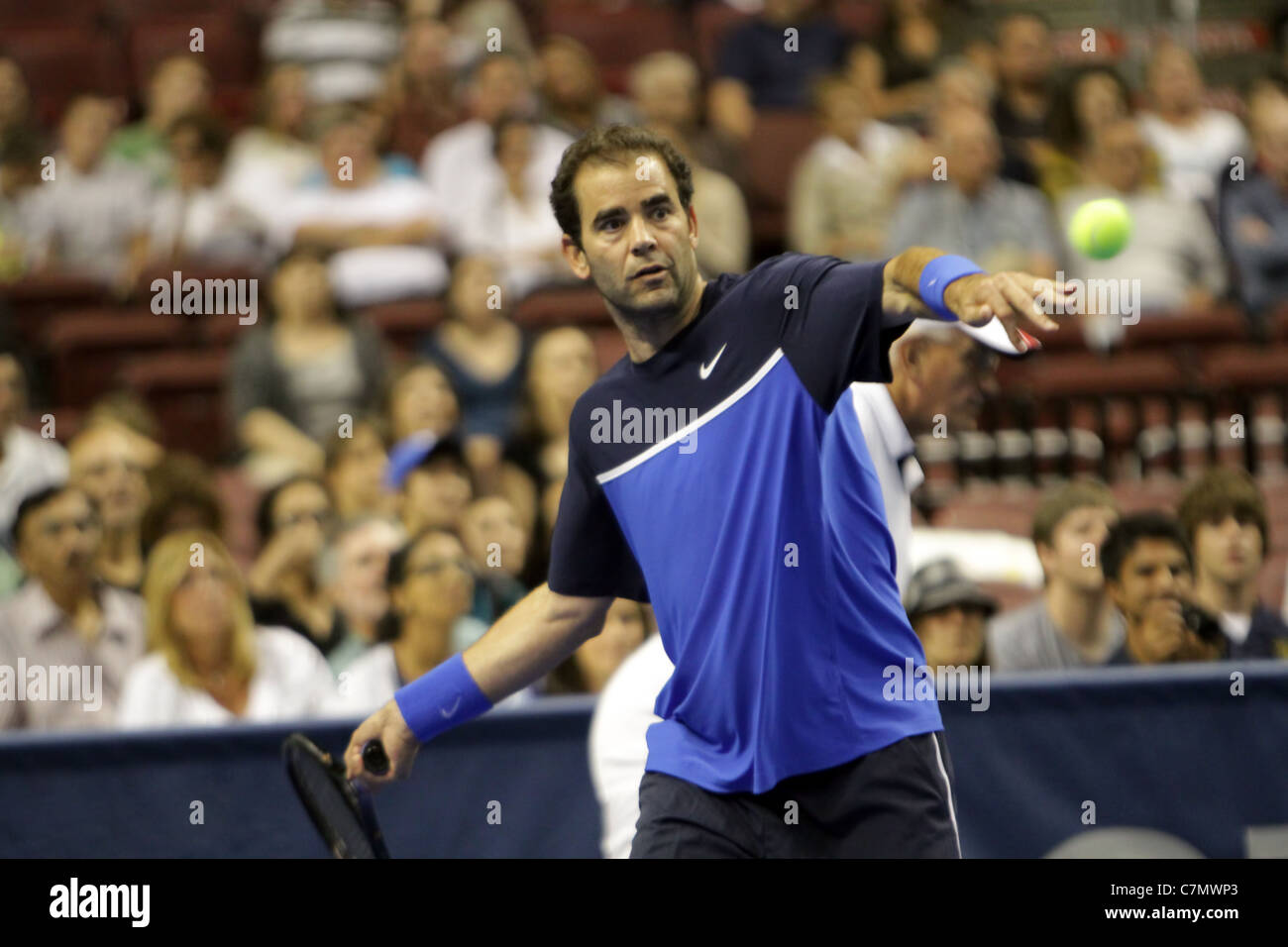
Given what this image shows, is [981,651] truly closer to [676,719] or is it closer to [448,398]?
[676,719]

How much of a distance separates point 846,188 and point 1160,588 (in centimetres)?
368

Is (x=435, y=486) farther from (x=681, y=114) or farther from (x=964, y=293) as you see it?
(x=964, y=293)

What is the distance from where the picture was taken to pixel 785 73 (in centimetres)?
902

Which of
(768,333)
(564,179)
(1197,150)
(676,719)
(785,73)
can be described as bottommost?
(676,719)

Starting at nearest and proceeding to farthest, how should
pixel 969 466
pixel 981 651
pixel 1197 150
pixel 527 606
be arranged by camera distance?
pixel 527 606, pixel 981 651, pixel 969 466, pixel 1197 150

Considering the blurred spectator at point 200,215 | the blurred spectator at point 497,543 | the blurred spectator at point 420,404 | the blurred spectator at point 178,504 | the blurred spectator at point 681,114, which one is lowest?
the blurred spectator at point 497,543

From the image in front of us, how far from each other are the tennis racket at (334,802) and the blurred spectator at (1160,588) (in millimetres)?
2194

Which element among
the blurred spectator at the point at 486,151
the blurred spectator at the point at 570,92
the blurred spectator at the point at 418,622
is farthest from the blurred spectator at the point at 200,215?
the blurred spectator at the point at 418,622

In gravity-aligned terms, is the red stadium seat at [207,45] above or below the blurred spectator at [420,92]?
above

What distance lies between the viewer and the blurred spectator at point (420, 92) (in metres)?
8.51

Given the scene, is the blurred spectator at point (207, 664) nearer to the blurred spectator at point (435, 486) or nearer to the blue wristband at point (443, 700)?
the blurred spectator at point (435, 486)

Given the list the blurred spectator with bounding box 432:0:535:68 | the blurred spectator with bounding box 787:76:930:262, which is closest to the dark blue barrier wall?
the blurred spectator with bounding box 787:76:930:262

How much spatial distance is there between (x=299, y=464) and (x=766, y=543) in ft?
13.6

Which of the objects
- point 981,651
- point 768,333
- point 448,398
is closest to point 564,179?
point 768,333
